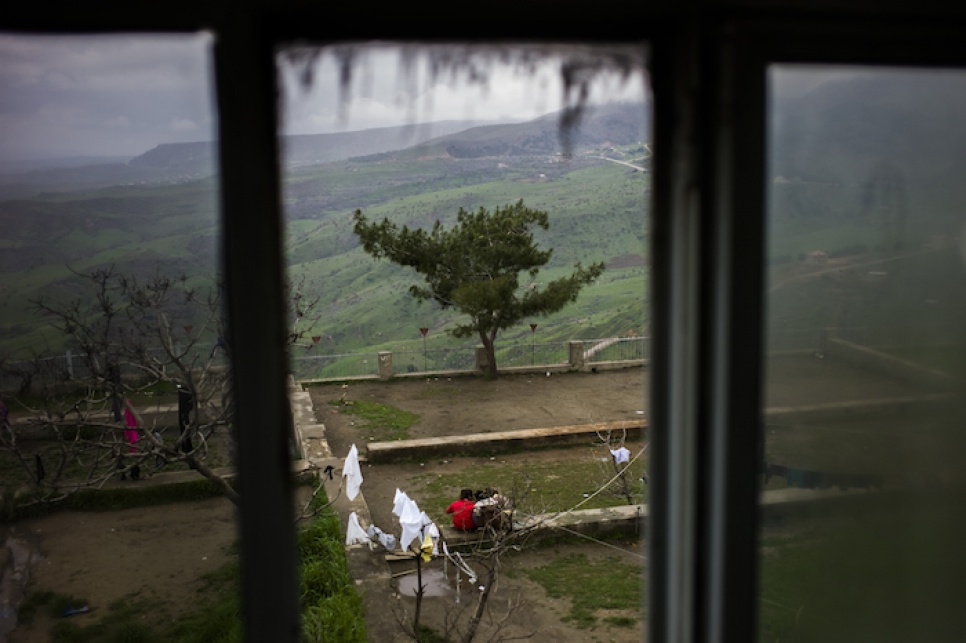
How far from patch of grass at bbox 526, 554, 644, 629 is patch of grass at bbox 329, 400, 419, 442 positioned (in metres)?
4.60

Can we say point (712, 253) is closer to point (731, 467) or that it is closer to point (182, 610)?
point (731, 467)

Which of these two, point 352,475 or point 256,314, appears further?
point 352,475

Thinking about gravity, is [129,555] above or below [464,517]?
above

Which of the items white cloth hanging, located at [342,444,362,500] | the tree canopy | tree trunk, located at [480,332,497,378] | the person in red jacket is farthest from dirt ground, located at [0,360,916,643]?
the tree canopy

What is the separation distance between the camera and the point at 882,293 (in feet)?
3.18

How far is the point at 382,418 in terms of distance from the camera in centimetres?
1221

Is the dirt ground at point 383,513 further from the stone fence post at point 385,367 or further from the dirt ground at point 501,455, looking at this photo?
the stone fence post at point 385,367

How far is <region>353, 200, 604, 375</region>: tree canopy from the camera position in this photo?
14314mm

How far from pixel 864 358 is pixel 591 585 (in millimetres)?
6075

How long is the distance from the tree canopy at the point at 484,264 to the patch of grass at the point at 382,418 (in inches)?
103

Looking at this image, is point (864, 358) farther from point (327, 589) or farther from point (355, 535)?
point (355, 535)

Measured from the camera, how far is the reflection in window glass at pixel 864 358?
91 centimetres

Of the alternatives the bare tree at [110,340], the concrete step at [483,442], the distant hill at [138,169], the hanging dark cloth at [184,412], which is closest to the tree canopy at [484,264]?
the concrete step at [483,442]

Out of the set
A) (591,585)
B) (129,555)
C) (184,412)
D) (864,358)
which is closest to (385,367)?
(591,585)
